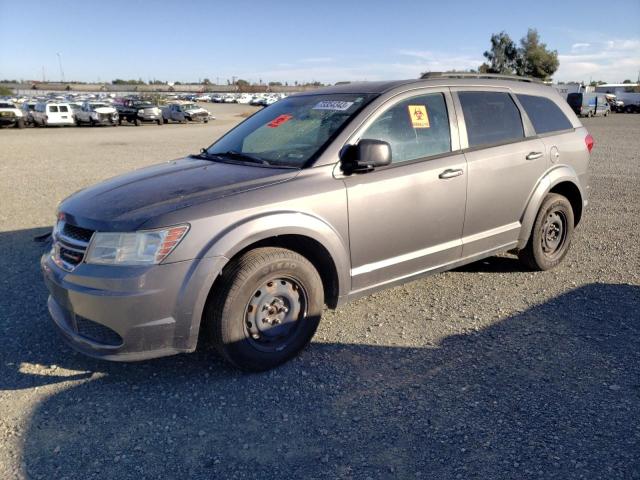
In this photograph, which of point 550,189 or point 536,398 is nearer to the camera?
point 536,398

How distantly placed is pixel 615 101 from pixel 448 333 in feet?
193

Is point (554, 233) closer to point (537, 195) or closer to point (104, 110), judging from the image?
point (537, 195)

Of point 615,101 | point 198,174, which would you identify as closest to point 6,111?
point 198,174

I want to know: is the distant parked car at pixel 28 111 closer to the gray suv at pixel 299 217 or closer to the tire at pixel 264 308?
the gray suv at pixel 299 217

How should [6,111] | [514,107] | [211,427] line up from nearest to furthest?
1. [211,427]
2. [514,107]
3. [6,111]

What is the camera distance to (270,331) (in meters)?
3.42

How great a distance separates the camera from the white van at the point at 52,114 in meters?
33.1

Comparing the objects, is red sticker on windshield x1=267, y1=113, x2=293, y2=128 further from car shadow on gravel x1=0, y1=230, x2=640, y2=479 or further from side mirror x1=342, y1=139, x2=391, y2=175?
car shadow on gravel x1=0, y1=230, x2=640, y2=479

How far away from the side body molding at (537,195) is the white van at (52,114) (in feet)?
115

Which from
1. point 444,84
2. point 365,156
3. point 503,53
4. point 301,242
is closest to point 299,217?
point 301,242

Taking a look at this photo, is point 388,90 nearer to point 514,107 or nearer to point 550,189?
point 514,107

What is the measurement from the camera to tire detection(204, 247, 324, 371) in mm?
3150

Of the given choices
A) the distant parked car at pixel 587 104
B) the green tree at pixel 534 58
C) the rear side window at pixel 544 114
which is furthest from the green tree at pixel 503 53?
the rear side window at pixel 544 114

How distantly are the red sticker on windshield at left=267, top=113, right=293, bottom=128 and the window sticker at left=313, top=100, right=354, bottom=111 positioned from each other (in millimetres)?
260
